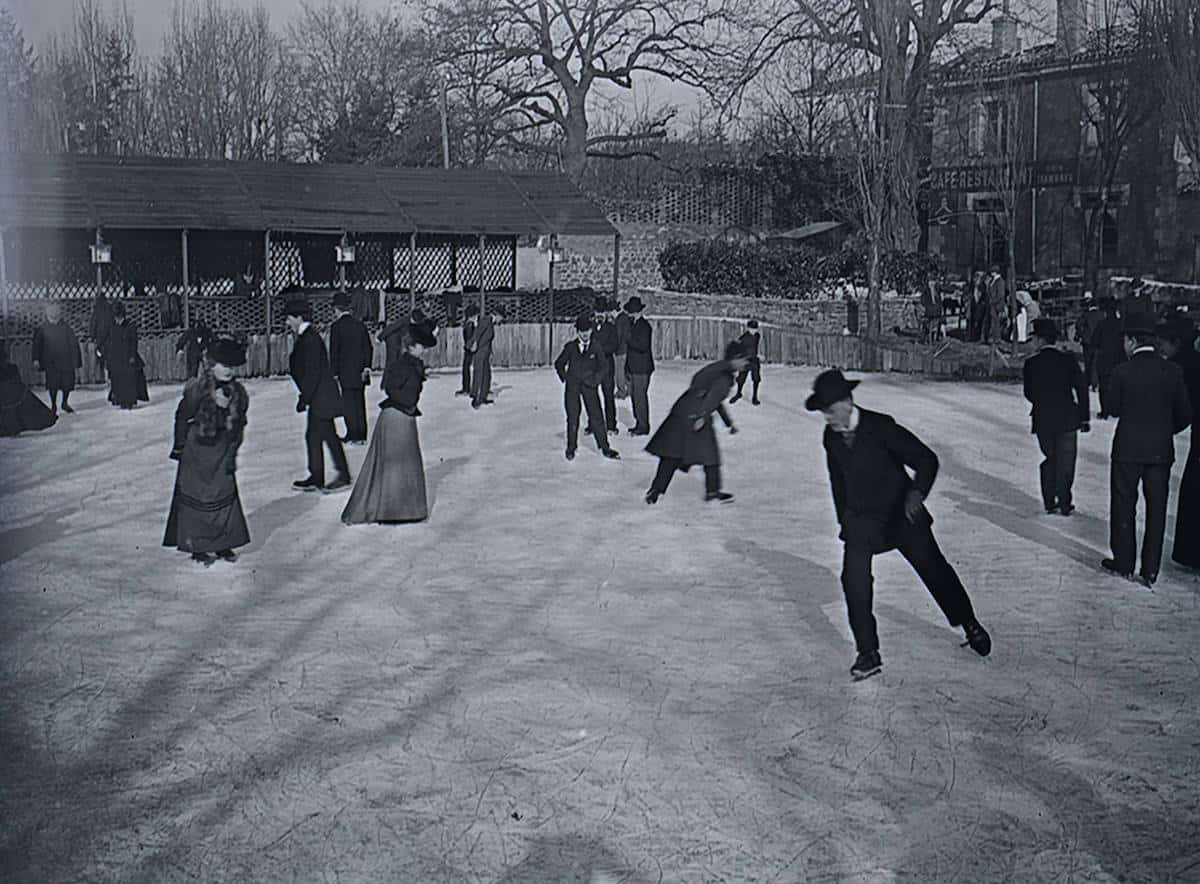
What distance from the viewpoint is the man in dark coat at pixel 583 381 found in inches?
627

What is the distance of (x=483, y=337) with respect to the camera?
21.2 metres

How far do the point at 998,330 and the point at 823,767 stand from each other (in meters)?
25.5

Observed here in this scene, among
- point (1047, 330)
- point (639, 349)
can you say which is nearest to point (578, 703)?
point (1047, 330)

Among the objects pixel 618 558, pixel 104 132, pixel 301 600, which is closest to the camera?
pixel 301 600

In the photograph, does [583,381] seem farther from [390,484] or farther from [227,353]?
[227,353]

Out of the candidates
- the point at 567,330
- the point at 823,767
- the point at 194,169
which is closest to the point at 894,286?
the point at 567,330

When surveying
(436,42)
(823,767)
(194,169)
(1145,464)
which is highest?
Result: (436,42)

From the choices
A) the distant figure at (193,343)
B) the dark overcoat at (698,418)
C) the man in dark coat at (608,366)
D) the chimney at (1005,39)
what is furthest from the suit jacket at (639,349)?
Answer: the chimney at (1005,39)

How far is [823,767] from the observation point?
661cm

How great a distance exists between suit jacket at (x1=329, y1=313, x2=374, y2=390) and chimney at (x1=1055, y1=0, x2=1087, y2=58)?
34118 mm

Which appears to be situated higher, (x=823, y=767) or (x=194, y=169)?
(x=194, y=169)

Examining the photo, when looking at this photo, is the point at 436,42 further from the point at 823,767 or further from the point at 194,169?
the point at 823,767

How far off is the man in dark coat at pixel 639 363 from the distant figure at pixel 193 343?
8.50 metres

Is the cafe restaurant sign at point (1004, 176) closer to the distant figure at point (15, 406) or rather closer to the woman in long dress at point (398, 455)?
the distant figure at point (15, 406)
